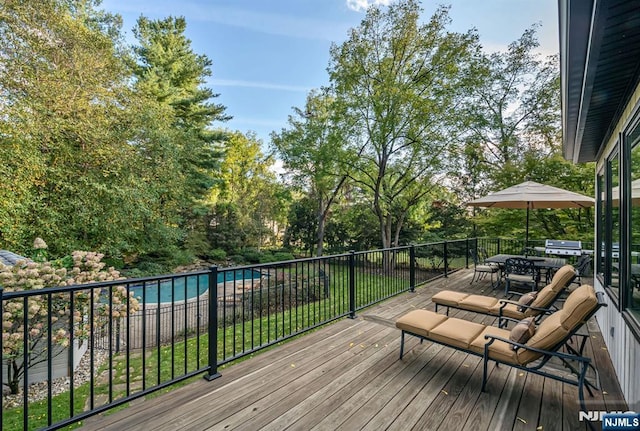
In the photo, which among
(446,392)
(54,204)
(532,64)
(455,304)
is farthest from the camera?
(532,64)

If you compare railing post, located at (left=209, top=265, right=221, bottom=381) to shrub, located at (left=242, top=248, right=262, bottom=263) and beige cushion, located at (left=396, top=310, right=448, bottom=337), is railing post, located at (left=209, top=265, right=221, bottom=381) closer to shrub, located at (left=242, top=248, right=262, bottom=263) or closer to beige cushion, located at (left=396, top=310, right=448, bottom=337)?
beige cushion, located at (left=396, top=310, right=448, bottom=337)

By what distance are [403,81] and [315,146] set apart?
14.3 ft

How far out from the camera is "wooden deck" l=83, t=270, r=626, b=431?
1.96 metres

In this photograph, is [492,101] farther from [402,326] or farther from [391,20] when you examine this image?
[402,326]

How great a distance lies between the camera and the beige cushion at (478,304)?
3367mm

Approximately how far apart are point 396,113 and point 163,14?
45.8ft

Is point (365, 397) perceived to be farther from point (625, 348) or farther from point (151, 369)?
point (151, 369)

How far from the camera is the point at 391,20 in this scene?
1009 cm

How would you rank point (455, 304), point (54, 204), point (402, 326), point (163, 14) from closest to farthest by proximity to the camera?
point (402, 326) → point (455, 304) → point (54, 204) → point (163, 14)

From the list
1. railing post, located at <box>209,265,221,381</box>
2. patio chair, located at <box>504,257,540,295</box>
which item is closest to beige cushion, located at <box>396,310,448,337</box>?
railing post, located at <box>209,265,221,381</box>

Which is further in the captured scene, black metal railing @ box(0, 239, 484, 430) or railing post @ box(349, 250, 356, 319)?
railing post @ box(349, 250, 356, 319)

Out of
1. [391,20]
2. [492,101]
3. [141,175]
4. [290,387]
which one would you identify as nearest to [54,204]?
[141,175]

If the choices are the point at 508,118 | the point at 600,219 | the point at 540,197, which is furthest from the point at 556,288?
the point at 508,118

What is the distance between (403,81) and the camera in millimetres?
10578
